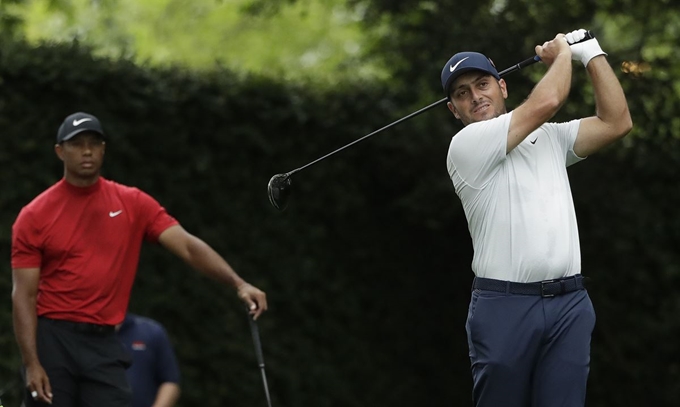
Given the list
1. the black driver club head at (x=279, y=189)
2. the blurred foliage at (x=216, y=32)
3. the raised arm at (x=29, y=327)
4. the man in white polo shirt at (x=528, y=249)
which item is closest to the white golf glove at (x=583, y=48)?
the man in white polo shirt at (x=528, y=249)

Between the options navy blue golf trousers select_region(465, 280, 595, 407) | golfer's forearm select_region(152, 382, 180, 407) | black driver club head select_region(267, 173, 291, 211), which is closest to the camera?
navy blue golf trousers select_region(465, 280, 595, 407)

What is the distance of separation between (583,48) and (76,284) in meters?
2.88

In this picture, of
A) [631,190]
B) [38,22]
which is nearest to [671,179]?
[631,190]

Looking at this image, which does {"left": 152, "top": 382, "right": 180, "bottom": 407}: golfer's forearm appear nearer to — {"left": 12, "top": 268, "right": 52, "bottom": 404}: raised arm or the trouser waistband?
{"left": 12, "top": 268, "right": 52, "bottom": 404}: raised arm

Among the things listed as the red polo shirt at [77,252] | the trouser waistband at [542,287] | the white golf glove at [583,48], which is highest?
the white golf glove at [583,48]

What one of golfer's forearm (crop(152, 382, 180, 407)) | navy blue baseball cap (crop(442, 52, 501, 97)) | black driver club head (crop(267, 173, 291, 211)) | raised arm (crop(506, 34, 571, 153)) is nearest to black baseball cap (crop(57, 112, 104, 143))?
black driver club head (crop(267, 173, 291, 211))

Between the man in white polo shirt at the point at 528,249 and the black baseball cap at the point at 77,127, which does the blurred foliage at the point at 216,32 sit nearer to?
the black baseball cap at the point at 77,127

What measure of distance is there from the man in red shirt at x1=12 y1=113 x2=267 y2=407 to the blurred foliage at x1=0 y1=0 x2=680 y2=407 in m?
2.27

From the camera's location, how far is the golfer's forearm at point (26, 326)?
631 cm

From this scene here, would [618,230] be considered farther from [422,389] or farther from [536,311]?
[536,311]

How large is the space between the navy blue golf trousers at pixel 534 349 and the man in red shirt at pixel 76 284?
156cm

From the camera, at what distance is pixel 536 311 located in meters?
5.23

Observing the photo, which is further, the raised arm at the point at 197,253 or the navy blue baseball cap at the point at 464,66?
the raised arm at the point at 197,253

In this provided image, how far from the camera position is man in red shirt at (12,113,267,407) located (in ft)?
21.1
